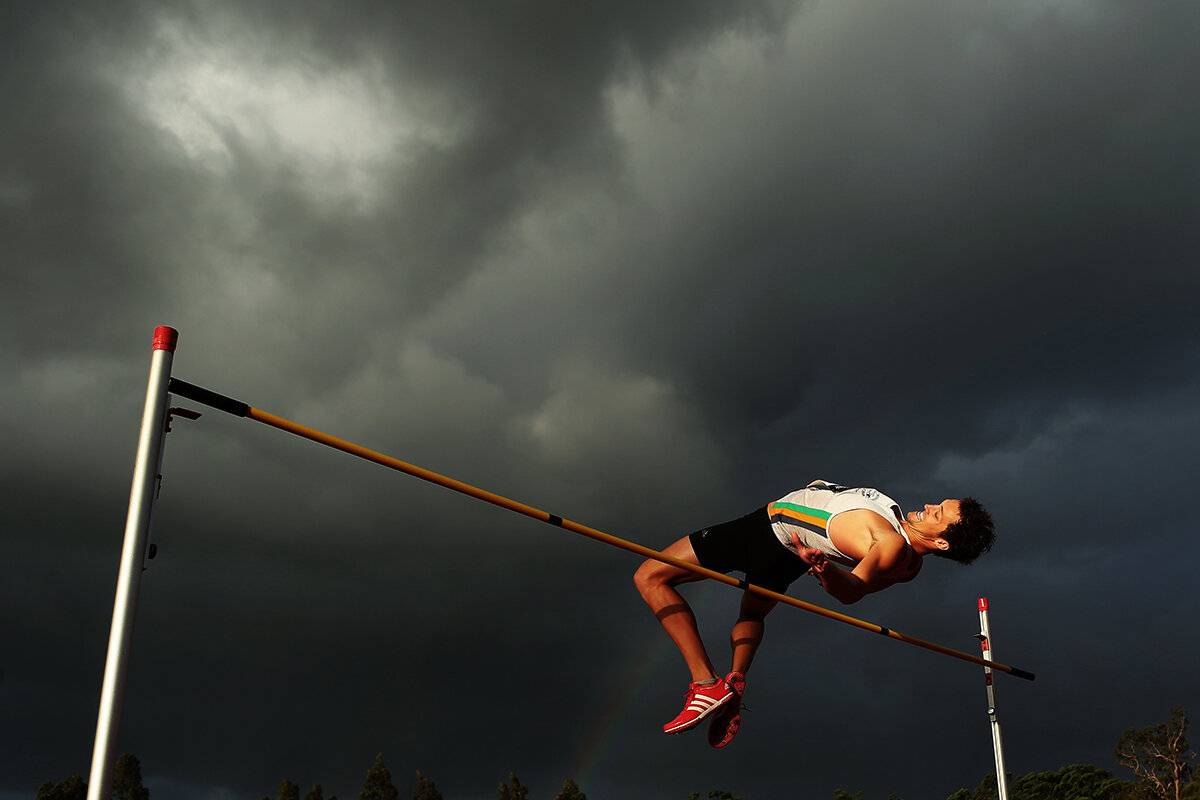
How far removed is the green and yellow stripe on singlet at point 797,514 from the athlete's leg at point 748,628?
577 millimetres

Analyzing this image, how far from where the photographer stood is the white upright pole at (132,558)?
334 centimetres

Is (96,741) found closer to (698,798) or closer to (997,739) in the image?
(997,739)

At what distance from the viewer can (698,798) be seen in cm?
5644

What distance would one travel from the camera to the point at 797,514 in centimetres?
591

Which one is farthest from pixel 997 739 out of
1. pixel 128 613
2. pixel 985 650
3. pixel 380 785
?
pixel 380 785

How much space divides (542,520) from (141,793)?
193 ft

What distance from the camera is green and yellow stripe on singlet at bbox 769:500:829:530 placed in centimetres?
579

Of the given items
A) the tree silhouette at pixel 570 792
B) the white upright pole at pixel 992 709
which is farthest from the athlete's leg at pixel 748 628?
the tree silhouette at pixel 570 792

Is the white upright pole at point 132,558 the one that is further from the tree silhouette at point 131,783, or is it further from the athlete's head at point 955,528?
the tree silhouette at point 131,783

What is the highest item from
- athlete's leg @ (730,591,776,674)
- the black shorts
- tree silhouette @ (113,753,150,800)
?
tree silhouette @ (113,753,150,800)

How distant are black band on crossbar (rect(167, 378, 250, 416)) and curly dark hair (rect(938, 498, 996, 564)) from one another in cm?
376

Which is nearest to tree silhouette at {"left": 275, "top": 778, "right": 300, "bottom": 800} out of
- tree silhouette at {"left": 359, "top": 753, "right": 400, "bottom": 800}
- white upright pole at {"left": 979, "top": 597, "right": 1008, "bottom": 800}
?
tree silhouette at {"left": 359, "top": 753, "right": 400, "bottom": 800}

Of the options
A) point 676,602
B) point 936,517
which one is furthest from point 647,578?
point 936,517

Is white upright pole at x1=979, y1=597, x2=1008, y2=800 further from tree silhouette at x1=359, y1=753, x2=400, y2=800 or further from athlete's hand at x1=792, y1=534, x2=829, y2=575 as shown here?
tree silhouette at x1=359, y1=753, x2=400, y2=800
